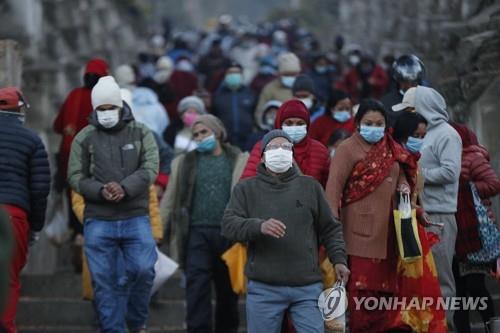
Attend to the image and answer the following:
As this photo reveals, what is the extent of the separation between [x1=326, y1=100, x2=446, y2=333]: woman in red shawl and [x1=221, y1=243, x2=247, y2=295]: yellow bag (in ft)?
3.84

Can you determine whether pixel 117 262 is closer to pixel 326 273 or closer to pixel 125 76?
pixel 326 273

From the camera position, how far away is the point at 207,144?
13461 millimetres

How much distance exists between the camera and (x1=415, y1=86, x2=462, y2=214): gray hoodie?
1259 cm

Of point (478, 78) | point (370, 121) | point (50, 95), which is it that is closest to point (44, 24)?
point (50, 95)

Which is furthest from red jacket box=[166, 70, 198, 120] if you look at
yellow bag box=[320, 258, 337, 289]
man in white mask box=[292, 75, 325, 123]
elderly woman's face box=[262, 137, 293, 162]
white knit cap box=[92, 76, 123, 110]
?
elderly woman's face box=[262, 137, 293, 162]

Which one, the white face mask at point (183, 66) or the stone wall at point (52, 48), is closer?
the stone wall at point (52, 48)

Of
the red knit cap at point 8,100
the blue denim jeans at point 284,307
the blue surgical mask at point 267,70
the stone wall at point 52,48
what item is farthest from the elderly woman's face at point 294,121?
the blue surgical mask at point 267,70

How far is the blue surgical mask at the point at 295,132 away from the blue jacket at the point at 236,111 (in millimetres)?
5928

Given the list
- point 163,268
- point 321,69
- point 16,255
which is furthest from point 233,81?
point 16,255

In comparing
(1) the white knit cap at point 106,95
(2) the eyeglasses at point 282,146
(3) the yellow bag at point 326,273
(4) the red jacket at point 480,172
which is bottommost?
(3) the yellow bag at point 326,273

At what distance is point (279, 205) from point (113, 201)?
2097mm

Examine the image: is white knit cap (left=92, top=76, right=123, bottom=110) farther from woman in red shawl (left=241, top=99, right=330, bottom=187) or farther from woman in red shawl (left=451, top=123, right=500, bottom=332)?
woman in red shawl (left=451, top=123, right=500, bottom=332)

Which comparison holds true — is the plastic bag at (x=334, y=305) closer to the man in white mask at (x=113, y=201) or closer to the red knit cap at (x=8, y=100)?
the man in white mask at (x=113, y=201)

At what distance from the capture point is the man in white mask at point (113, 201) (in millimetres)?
12555
